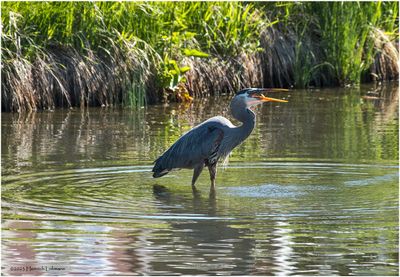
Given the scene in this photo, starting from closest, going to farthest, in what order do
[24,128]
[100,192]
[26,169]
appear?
1. [100,192]
2. [26,169]
3. [24,128]

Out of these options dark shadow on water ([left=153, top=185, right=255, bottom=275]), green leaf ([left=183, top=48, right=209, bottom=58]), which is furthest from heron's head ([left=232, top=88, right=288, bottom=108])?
green leaf ([left=183, top=48, right=209, bottom=58])

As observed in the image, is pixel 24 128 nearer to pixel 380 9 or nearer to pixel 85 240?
pixel 85 240

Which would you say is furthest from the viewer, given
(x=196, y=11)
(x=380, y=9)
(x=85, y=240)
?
(x=380, y=9)

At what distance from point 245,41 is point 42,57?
11.8ft

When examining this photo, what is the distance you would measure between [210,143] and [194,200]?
3.60ft

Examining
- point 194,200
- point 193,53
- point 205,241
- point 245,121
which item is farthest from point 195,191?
point 193,53

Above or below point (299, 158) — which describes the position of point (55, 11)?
above

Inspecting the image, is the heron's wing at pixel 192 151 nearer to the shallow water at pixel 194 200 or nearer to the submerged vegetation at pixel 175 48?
the shallow water at pixel 194 200

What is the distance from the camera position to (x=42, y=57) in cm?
1520

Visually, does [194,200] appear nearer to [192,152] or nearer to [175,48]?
[192,152]

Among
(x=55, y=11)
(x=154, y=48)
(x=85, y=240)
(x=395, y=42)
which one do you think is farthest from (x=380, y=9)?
(x=85, y=240)

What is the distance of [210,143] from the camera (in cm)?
1020

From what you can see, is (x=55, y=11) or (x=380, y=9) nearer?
(x=55, y=11)

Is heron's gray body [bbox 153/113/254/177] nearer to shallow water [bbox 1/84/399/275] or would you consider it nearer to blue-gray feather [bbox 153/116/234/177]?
blue-gray feather [bbox 153/116/234/177]
